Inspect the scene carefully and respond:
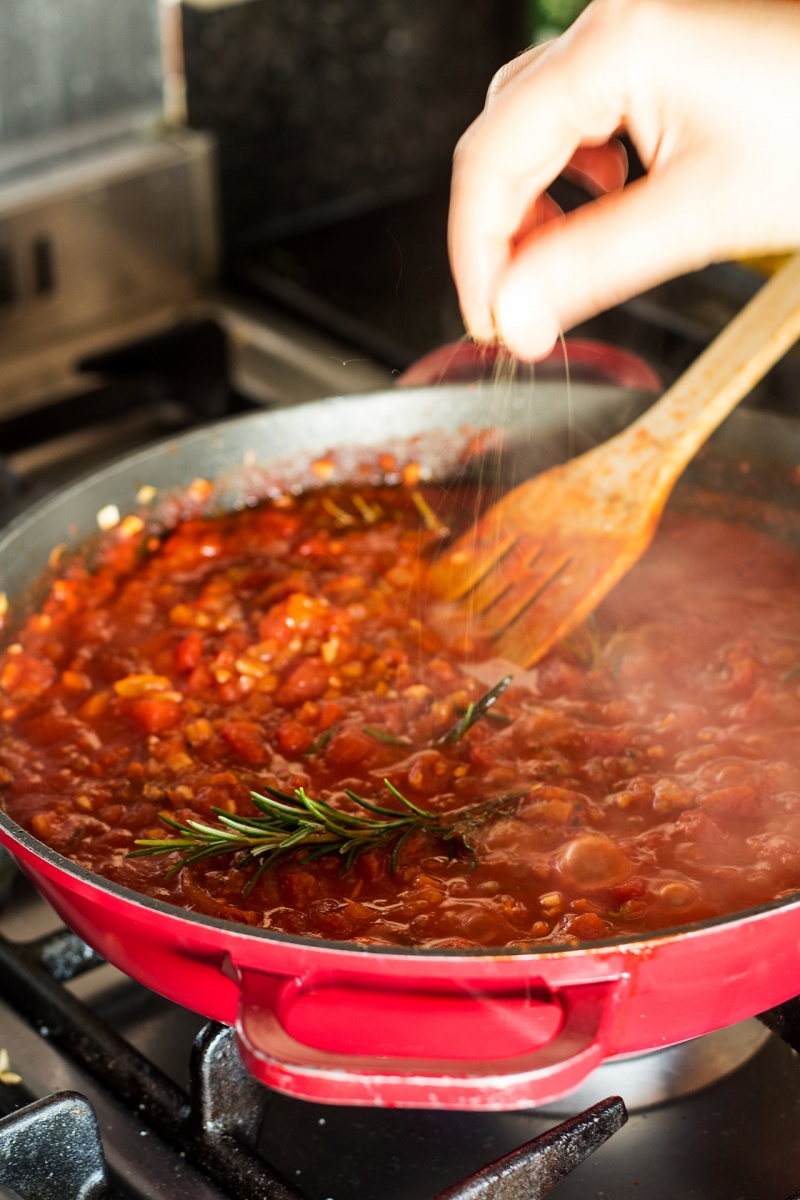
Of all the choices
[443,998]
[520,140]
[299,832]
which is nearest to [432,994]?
[443,998]

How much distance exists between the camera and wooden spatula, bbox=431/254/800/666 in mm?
1562

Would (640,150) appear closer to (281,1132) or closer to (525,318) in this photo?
(525,318)

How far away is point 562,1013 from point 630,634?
677mm

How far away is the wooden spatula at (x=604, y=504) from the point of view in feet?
5.12

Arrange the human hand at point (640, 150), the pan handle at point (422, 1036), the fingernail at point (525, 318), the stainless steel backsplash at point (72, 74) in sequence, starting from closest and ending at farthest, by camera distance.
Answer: the pan handle at point (422, 1036) < the human hand at point (640, 150) < the fingernail at point (525, 318) < the stainless steel backsplash at point (72, 74)

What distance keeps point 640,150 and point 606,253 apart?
0.12 metres

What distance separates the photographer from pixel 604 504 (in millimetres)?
1610

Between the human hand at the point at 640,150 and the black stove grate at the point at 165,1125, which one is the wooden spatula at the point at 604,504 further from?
the black stove grate at the point at 165,1125

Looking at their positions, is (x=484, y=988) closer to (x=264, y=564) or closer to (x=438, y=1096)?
(x=438, y=1096)

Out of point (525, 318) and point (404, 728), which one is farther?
point (404, 728)

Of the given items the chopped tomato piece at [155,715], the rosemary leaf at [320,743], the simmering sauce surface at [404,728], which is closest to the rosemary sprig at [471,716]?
the simmering sauce surface at [404,728]

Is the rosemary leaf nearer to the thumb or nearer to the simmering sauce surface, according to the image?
the simmering sauce surface

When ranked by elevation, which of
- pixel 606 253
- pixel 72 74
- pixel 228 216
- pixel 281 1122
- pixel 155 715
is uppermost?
pixel 606 253

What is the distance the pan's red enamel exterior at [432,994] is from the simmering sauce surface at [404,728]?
0.11 meters
